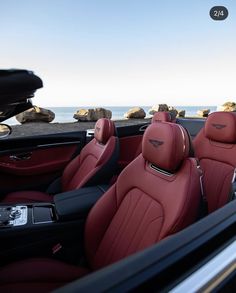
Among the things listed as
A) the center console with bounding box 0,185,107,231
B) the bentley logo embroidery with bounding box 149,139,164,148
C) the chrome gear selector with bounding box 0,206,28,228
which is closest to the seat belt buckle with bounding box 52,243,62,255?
the center console with bounding box 0,185,107,231

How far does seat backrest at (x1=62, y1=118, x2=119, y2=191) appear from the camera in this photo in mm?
3084

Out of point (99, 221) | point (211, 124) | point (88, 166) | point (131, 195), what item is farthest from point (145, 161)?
point (211, 124)

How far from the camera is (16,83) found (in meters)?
1.08

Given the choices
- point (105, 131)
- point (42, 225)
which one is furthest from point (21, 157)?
point (42, 225)

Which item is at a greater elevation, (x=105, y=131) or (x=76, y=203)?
(x=105, y=131)

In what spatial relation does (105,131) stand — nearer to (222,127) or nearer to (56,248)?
(222,127)

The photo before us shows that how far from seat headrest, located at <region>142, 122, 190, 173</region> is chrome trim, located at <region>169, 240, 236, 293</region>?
0.78 m

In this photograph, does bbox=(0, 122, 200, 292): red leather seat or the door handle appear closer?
bbox=(0, 122, 200, 292): red leather seat

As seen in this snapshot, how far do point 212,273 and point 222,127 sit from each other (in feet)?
8.02

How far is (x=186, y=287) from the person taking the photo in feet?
3.05

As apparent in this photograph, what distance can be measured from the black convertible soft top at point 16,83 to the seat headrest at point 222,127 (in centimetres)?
245

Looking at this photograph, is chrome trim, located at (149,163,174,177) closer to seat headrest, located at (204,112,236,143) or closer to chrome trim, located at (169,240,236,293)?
chrome trim, located at (169,240,236,293)

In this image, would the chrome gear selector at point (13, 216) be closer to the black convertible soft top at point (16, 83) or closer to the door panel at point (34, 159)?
the door panel at point (34, 159)

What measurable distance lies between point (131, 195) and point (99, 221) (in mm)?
267
